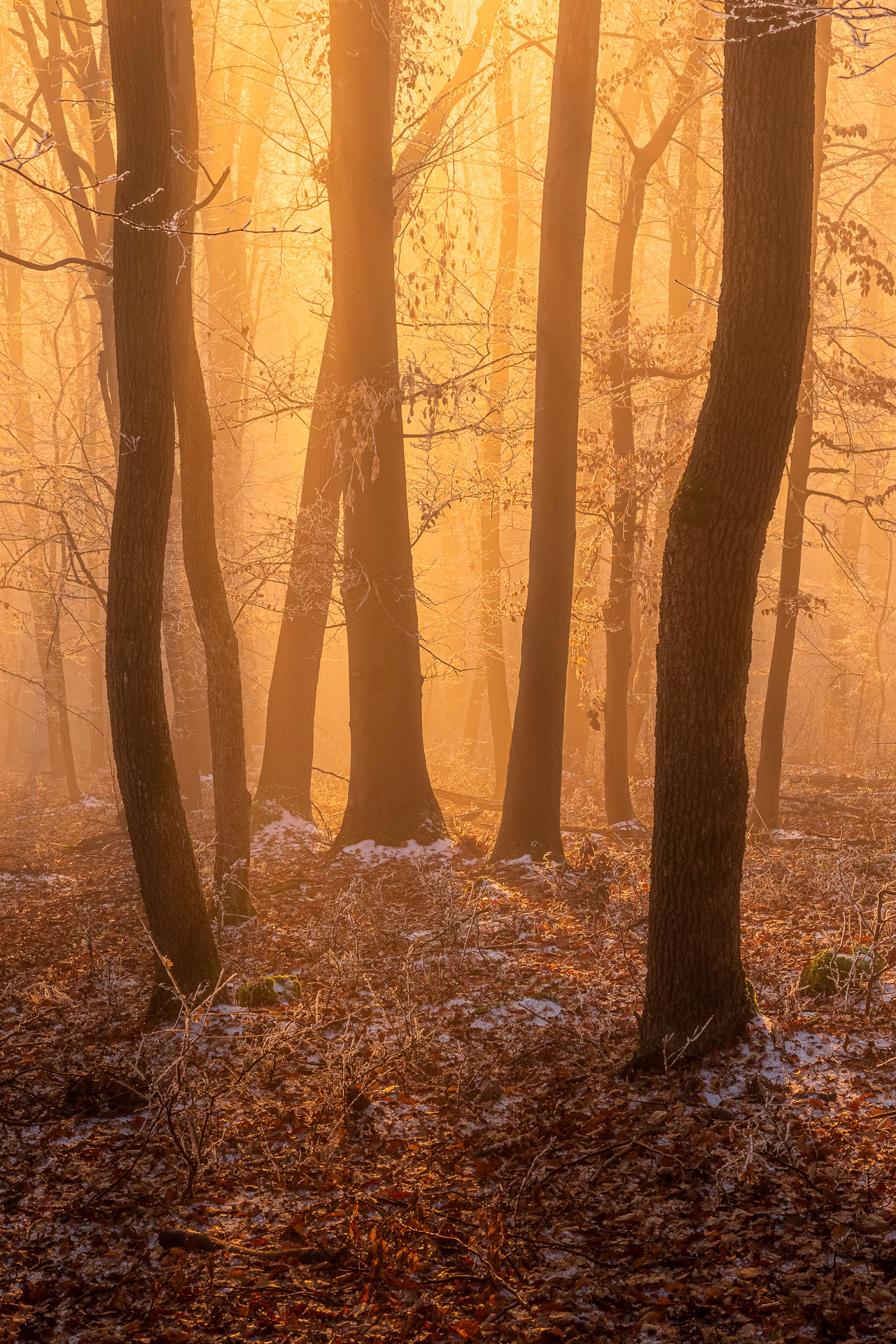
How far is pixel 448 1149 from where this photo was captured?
4.84m

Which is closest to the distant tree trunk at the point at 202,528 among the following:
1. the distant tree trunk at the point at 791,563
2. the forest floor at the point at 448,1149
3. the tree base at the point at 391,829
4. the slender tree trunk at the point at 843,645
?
the forest floor at the point at 448,1149

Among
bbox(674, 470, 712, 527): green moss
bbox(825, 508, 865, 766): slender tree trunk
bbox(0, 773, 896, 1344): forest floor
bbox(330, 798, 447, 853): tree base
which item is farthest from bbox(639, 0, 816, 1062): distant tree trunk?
bbox(825, 508, 865, 766): slender tree trunk

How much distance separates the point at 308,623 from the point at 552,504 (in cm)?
419

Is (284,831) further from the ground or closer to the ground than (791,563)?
closer to the ground

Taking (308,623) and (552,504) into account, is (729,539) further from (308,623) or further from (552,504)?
(308,623)

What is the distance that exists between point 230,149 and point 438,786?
39.8 ft

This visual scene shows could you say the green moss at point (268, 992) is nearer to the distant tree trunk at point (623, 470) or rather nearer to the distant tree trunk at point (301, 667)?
the distant tree trunk at point (301, 667)

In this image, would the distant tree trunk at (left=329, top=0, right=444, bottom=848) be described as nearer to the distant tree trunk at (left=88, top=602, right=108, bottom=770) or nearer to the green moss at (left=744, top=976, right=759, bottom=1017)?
the green moss at (left=744, top=976, right=759, bottom=1017)

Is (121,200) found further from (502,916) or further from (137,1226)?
(502,916)

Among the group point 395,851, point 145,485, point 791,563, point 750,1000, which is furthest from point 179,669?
point 750,1000

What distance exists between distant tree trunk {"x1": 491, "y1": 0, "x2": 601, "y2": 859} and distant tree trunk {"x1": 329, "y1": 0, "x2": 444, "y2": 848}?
1350 millimetres

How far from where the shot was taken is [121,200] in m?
5.72

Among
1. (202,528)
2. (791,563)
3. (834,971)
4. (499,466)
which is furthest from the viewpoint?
(499,466)

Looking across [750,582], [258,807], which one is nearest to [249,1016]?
[750,582]
